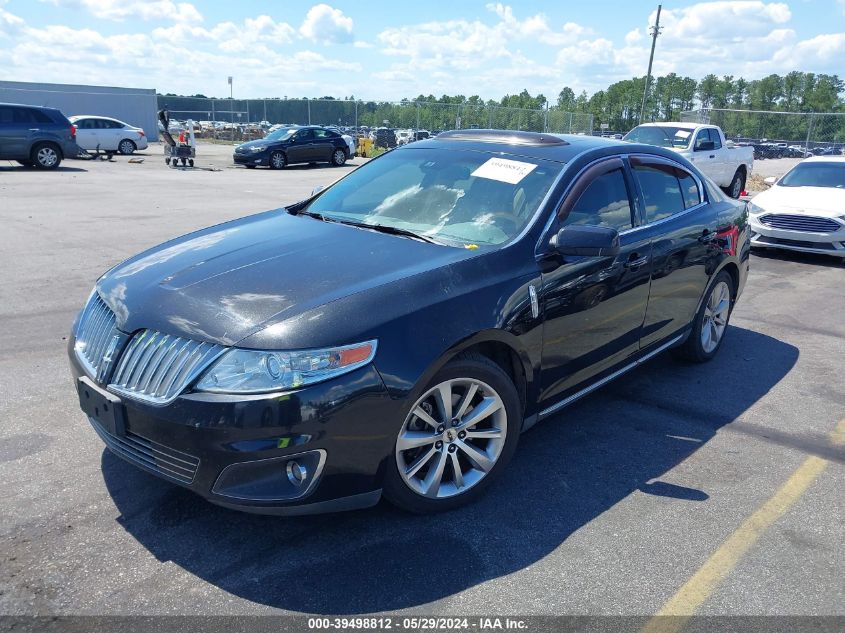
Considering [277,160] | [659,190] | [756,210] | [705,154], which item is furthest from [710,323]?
[277,160]

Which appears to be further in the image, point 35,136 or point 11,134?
point 35,136

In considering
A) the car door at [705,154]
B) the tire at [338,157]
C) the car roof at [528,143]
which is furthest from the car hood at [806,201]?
the tire at [338,157]

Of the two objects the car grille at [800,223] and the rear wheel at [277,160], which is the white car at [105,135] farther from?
the car grille at [800,223]

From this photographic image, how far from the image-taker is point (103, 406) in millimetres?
3004

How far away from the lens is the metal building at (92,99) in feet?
115

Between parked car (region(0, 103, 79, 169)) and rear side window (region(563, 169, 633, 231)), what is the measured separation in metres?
20.2

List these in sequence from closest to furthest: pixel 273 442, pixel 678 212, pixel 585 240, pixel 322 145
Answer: pixel 273 442 → pixel 585 240 → pixel 678 212 → pixel 322 145

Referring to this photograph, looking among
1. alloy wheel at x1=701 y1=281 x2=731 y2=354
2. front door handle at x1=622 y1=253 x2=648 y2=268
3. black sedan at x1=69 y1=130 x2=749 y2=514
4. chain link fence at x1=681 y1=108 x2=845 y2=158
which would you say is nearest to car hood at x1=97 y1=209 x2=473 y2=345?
black sedan at x1=69 y1=130 x2=749 y2=514

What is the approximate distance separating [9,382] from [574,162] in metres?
3.88

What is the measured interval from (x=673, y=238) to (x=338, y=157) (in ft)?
77.9

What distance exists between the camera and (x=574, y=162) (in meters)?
4.11

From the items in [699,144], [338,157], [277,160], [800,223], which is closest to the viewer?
[800,223]

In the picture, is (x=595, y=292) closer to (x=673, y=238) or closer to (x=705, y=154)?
(x=673, y=238)

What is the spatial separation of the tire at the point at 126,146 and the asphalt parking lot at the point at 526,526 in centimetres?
2523
